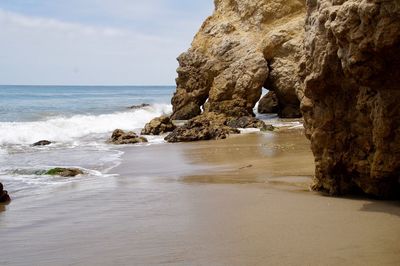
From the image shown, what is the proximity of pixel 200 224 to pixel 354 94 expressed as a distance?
9.01ft

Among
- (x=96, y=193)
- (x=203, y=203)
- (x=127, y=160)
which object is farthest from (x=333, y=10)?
(x=127, y=160)

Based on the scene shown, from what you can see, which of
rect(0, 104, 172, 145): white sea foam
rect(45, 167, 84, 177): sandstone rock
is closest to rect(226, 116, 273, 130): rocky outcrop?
rect(0, 104, 172, 145): white sea foam

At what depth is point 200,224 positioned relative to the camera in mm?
6035

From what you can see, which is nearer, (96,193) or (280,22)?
(96,193)

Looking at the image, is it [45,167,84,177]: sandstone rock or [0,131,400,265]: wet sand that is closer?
[0,131,400,265]: wet sand

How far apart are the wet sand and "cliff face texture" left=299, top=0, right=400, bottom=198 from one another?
47 centimetres

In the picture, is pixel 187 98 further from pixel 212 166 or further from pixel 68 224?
pixel 68 224

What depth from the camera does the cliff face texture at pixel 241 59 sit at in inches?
1112

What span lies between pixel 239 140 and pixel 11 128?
11.3 m

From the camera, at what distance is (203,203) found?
7.32 m

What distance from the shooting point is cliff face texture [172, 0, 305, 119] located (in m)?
28.2

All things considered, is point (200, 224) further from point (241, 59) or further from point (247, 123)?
point (241, 59)

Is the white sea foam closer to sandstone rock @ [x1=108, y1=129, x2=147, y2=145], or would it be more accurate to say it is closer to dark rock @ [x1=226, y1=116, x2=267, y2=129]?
sandstone rock @ [x1=108, y1=129, x2=147, y2=145]

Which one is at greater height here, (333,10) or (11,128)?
(333,10)
